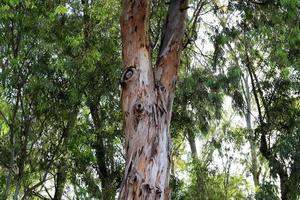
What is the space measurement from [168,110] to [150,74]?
323mm

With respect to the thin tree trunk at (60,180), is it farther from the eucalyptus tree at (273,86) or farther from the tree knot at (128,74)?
the tree knot at (128,74)

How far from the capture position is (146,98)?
12.1ft

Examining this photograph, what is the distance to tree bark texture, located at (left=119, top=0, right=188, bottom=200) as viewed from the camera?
3328mm

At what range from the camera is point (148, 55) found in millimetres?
3951

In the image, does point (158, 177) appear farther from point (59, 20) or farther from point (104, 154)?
point (104, 154)

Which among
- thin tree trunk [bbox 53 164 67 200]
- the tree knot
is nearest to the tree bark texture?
the tree knot

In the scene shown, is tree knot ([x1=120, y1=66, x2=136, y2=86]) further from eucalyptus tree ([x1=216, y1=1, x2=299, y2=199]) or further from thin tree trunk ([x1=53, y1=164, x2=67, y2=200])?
thin tree trunk ([x1=53, y1=164, x2=67, y2=200])

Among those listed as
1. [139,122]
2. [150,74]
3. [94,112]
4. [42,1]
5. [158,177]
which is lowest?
[158,177]

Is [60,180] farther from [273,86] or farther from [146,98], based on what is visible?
[146,98]

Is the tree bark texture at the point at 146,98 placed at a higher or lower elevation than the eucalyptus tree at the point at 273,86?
lower

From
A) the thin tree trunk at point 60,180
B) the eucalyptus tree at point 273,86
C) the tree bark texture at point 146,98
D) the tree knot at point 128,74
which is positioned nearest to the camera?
the tree bark texture at point 146,98

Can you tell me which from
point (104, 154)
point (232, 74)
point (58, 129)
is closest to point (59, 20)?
point (58, 129)

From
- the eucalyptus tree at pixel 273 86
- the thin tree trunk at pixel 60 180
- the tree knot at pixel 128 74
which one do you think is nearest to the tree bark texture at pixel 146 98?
the tree knot at pixel 128 74

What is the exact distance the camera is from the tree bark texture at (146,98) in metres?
3.33
